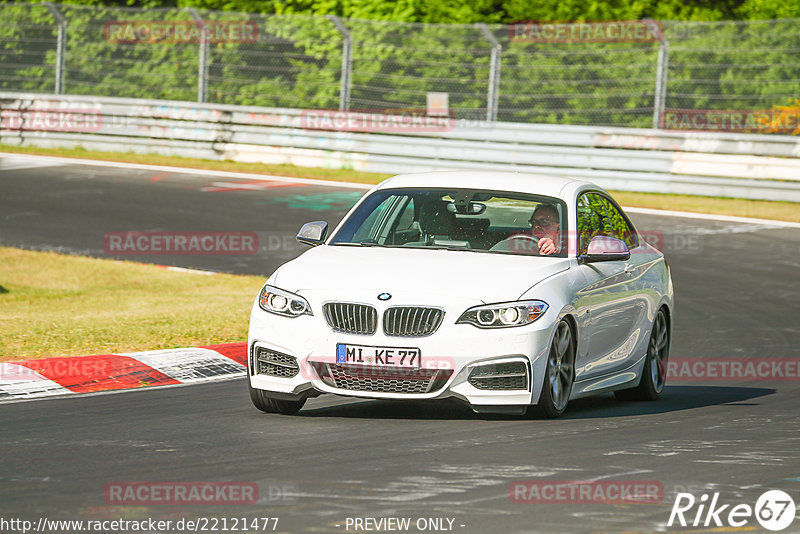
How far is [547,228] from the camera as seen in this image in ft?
31.0

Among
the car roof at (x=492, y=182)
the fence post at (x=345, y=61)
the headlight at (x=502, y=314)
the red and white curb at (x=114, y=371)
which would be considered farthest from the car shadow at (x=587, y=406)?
the fence post at (x=345, y=61)

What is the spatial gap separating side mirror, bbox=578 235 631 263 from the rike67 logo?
9.33 feet

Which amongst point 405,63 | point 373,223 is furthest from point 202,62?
point 373,223

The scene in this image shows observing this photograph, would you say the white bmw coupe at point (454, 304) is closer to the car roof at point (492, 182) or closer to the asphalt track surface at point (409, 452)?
the car roof at point (492, 182)

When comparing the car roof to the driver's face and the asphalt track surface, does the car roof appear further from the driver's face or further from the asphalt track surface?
the asphalt track surface

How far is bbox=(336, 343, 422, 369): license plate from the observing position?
321 inches

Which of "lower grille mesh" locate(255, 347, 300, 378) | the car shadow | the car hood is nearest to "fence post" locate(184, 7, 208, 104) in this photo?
the car shadow

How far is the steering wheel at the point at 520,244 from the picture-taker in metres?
9.20

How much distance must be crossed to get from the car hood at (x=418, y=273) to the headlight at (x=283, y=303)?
0.05 metres

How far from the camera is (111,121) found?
28.6 m

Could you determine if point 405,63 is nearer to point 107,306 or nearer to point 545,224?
point 107,306

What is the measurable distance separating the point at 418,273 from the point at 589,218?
1855mm

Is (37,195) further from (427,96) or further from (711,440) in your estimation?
(711,440)

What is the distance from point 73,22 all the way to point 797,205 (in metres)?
14.5
